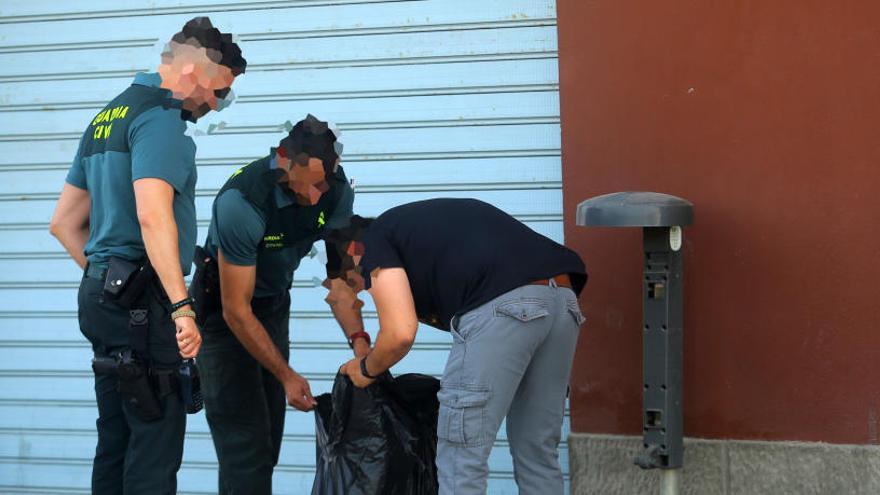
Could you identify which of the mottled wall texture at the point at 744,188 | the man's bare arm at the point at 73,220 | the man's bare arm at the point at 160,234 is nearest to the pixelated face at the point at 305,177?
the man's bare arm at the point at 160,234

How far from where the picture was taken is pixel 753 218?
4832 mm

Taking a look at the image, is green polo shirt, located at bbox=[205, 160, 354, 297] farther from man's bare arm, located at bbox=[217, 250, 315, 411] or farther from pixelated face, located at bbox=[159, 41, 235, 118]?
pixelated face, located at bbox=[159, 41, 235, 118]

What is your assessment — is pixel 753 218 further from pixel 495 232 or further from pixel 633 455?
pixel 495 232

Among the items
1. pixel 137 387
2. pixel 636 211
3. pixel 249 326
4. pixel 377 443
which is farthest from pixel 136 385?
pixel 636 211

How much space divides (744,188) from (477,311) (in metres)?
1.60

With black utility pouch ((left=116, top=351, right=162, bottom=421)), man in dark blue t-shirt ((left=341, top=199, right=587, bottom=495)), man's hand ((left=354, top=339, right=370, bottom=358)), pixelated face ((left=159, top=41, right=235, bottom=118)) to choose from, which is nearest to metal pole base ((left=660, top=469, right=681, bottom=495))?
man in dark blue t-shirt ((left=341, top=199, right=587, bottom=495))

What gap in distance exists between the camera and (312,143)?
167 inches

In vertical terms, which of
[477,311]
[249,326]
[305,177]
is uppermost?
[305,177]

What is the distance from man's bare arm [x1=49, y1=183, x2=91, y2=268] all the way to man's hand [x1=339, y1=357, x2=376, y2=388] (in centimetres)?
99

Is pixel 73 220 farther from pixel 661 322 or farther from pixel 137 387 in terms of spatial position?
pixel 661 322

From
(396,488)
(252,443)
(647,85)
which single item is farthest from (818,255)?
(252,443)

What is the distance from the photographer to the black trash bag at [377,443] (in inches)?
161

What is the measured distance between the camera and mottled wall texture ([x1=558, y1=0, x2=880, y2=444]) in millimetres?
4738

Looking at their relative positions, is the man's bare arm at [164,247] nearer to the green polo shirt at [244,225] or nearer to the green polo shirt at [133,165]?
the green polo shirt at [133,165]
